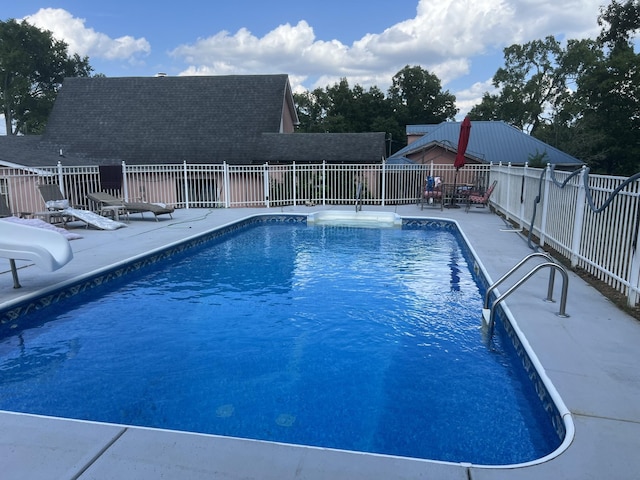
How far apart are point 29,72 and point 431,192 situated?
146 ft

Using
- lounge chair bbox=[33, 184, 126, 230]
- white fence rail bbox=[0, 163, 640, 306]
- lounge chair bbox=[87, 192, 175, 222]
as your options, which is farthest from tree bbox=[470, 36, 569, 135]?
lounge chair bbox=[33, 184, 126, 230]

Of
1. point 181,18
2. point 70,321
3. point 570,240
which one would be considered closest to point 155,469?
point 70,321

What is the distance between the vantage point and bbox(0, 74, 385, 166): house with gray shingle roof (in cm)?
2014

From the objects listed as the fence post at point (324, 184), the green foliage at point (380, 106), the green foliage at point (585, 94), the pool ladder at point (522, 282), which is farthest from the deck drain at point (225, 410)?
the green foliage at point (380, 106)

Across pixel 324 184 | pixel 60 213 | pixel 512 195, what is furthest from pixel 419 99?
pixel 60 213

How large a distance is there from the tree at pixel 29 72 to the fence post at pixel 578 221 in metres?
48.5

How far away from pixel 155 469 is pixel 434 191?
13252 millimetres

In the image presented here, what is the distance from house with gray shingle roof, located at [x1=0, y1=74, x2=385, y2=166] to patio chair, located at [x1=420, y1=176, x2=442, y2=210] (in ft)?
15.3

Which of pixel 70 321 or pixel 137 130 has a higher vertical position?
pixel 137 130

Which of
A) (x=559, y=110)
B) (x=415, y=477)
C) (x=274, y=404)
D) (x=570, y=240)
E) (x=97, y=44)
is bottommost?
(x=274, y=404)

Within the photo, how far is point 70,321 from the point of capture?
17.4ft

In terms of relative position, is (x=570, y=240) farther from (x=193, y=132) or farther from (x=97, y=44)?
(x=97, y=44)

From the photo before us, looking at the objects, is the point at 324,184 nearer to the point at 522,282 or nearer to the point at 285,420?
the point at 522,282

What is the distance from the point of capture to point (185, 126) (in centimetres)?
2223
